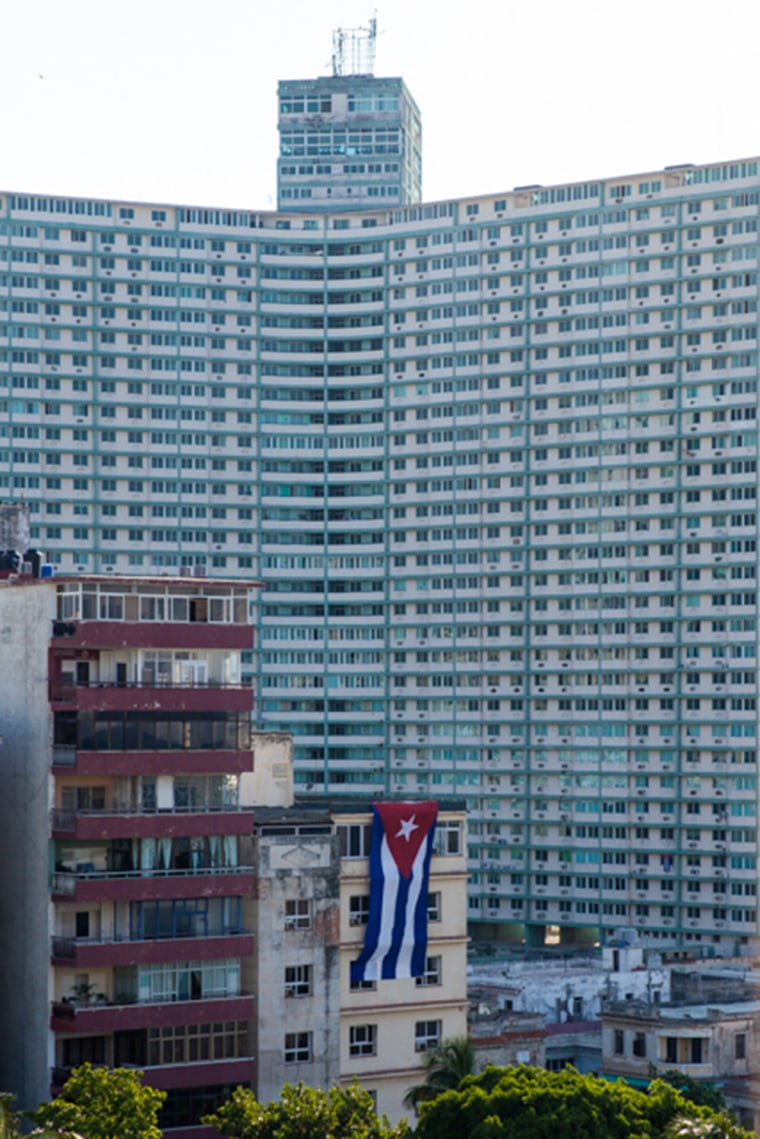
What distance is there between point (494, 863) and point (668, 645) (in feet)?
77.8

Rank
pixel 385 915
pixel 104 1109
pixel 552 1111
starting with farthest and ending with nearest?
pixel 385 915
pixel 104 1109
pixel 552 1111

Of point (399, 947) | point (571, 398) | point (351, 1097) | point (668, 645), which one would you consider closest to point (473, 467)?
point (571, 398)

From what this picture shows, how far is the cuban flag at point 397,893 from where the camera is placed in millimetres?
84938

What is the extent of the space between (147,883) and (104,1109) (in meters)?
14.7

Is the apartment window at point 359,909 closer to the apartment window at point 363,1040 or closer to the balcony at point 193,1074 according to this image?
the apartment window at point 363,1040

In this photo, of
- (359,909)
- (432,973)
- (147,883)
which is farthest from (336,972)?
(147,883)

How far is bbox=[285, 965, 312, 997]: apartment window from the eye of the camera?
3282 inches

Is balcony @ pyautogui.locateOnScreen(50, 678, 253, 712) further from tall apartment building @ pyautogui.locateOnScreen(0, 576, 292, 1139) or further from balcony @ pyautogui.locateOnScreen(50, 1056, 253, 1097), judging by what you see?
balcony @ pyautogui.locateOnScreen(50, 1056, 253, 1097)

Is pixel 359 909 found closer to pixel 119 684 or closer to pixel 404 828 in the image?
pixel 404 828

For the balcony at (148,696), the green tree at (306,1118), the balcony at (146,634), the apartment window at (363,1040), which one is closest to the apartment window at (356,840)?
the balcony at (148,696)

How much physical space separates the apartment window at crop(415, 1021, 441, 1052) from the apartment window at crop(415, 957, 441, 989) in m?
1.46

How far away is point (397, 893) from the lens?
85.4 meters

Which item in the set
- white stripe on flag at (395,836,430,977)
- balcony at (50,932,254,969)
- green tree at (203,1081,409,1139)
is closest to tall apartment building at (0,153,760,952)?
white stripe on flag at (395,836,430,977)

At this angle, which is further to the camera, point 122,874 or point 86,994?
point 122,874
